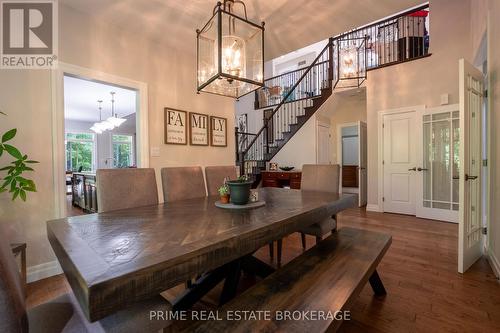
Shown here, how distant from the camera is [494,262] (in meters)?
2.29

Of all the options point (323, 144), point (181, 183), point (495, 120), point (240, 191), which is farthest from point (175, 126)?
point (323, 144)

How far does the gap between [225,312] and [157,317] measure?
0.31m

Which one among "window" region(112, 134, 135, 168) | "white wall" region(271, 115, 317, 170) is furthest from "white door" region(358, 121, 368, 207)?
"window" region(112, 134, 135, 168)

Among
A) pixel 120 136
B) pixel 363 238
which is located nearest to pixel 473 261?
pixel 363 238

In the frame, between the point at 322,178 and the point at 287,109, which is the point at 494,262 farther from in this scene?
the point at 287,109

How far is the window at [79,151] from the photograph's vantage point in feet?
28.6

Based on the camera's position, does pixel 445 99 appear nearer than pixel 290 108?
Yes

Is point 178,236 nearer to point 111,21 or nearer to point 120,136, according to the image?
point 111,21

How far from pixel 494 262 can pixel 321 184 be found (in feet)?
5.70

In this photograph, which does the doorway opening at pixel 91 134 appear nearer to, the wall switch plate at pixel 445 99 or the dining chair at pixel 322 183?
the dining chair at pixel 322 183

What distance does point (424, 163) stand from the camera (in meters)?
4.56

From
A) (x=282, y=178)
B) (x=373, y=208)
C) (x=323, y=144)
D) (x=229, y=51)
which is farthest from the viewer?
(x=323, y=144)

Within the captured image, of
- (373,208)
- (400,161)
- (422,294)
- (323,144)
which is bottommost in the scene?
(422,294)

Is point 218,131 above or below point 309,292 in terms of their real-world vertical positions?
above
